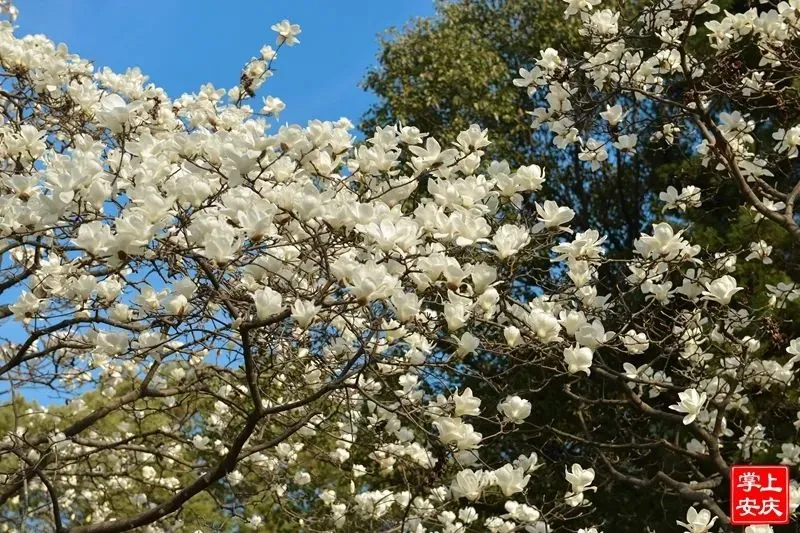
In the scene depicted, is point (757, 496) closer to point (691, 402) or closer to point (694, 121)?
point (691, 402)

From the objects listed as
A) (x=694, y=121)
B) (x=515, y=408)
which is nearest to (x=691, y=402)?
(x=515, y=408)

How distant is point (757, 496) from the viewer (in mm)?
3953

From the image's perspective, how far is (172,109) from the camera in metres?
4.48

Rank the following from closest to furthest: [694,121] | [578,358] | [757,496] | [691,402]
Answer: [578,358] → [691,402] → [757,496] → [694,121]

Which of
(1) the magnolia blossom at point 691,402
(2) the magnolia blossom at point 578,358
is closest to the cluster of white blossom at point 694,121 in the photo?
(1) the magnolia blossom at point 691,402

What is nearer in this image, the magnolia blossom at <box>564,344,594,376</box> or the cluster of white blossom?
the magnolia blossom at <box>564,344,594,376</box>

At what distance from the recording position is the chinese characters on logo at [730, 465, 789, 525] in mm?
3951

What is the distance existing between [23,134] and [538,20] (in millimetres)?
8362

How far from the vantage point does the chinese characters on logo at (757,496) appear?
3951mm

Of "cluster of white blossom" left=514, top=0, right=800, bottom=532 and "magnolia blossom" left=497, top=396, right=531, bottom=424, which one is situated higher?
"cluster of white blossom" left=514, top=0, right=800, bottom=532

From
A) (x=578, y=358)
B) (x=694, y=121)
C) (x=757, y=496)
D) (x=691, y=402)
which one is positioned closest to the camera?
(x=578, y=358)

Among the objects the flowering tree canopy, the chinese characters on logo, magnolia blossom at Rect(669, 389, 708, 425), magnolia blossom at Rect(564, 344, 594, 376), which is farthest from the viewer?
the chinese characters on logo

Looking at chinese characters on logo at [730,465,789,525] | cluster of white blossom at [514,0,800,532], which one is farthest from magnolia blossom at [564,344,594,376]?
chinese characters on logo at [730,465,789,525]

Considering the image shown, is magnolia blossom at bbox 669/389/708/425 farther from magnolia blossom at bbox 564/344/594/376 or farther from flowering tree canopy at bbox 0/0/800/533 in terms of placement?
magnolia blossom at bbox 564/344/594/376
